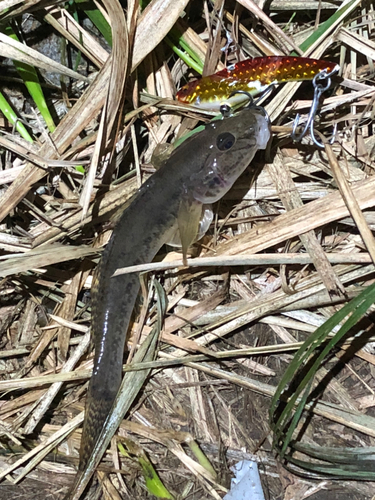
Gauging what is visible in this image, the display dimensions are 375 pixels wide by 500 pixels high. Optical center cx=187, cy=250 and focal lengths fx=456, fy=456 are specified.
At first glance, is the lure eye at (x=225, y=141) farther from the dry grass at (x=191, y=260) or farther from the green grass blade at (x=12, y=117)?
the green grass blade at (x=12, y=117)

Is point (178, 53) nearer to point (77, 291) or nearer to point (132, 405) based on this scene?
point (77, 291)

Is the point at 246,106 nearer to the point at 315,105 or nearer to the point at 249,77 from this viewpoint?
the point at 249,77

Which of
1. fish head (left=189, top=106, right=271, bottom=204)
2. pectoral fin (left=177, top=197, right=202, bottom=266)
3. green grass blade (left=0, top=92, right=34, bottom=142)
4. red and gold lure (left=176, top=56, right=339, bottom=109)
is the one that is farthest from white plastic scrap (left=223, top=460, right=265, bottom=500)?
green grass blade (left=0, top=92, right=34, bottom=142)

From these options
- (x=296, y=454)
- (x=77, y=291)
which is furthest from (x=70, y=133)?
(x=296, y=454)

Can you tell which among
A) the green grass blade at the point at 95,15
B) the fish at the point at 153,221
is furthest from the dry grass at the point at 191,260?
the fish at the point at 153,221

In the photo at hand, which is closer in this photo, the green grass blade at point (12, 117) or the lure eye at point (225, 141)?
the lure eye at point (225, 141)

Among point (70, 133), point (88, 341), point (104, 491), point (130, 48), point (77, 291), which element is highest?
point (130, 48)

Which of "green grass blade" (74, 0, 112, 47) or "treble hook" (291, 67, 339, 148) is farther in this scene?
"green grass blade" (74, 0, 112, 47)

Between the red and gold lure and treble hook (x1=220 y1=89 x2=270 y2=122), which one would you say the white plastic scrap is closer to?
treble hook (x1=220 y1=89 x2=270 y2=122)
